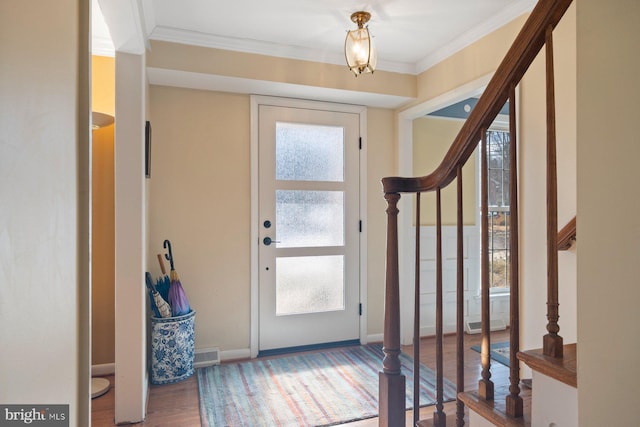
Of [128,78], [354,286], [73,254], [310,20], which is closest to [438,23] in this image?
[310,20]

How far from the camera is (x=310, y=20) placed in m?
2.60

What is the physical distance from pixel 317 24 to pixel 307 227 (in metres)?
1.67

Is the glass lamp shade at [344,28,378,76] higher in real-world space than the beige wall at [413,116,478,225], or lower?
higher

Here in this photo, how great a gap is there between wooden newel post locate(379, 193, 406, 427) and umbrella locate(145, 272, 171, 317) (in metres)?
1.79

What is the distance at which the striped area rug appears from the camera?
7.77ft

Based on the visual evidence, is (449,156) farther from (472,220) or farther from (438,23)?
(472,220)

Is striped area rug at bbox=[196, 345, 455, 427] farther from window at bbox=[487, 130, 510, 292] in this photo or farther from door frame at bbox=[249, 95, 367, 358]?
window at bbox=[487, 130, 510, 292]

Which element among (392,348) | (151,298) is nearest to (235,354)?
(151,298)

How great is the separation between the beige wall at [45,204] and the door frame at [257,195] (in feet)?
7.52

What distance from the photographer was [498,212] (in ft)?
14.3

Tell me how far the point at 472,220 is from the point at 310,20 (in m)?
2.69

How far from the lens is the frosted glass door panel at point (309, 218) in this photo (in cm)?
346
